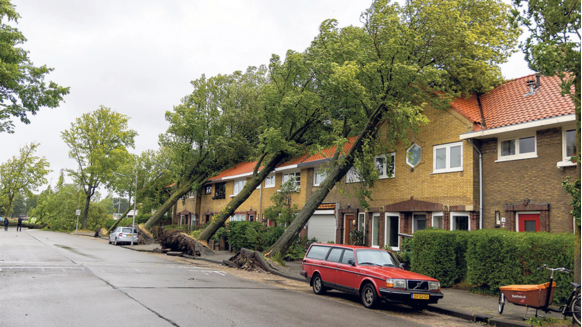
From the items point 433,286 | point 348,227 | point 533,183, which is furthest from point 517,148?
point 348,227

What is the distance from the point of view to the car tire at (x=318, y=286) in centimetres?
1223

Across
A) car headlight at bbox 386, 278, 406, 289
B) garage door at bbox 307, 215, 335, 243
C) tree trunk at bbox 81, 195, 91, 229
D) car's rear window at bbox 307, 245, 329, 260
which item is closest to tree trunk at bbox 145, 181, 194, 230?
garage door at bbox 307, 215, 335, 243

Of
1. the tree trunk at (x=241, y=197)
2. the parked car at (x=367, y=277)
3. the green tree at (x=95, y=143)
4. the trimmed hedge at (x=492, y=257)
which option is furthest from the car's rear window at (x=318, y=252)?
the green tree at (x=95, y=143)

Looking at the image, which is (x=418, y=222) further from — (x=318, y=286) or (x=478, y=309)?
(x=478, y=309)

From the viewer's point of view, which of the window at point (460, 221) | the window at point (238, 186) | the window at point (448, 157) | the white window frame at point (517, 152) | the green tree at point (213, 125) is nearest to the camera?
the white window frame at point (517, 152)

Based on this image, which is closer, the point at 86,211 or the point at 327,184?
the point at 327,184

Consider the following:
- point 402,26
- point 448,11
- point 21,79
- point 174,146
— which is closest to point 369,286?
point 402,26

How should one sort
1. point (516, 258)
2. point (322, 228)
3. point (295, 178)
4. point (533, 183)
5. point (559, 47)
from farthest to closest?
point (295, 178) < point (322, 228) < point (533, 183) < point (516, 258) < point (559, 47)

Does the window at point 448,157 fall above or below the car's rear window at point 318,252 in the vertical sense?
above

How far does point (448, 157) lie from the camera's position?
17000 mm

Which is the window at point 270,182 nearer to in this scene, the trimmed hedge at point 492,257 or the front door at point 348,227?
the front door at point 348,227

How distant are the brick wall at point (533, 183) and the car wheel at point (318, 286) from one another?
690 centimetres

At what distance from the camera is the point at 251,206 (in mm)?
32188

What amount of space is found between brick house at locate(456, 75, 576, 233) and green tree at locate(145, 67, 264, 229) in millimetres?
17876
